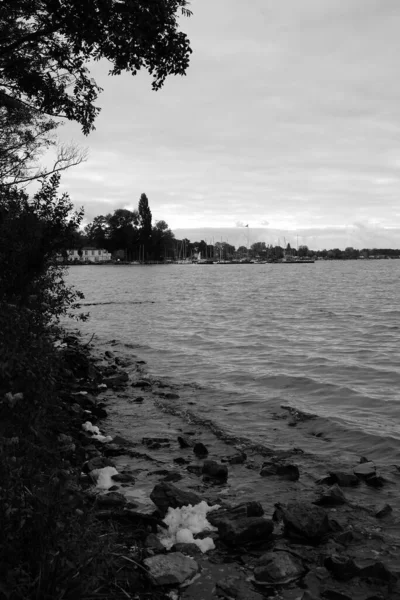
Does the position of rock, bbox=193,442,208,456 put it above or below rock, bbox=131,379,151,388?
above

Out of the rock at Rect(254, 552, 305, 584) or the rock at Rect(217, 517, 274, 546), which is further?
the rock at Rect(217, 517, 274, 546)

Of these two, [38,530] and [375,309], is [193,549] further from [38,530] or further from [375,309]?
[375,309]

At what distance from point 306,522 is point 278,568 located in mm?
915

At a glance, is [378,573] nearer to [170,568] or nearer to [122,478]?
[170,568]

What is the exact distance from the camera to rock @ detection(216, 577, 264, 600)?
4.93 meters

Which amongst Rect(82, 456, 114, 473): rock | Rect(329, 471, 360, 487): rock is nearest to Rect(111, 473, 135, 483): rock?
Rect(82, 456, 114, 473): rock

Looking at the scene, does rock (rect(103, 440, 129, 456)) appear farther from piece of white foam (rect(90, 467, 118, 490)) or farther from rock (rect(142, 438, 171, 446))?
piece of white foam (rect(90, 467, 118, 490))

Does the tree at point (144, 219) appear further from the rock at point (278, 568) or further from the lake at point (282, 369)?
the rock at point (278, 568)

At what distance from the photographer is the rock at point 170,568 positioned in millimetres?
4961

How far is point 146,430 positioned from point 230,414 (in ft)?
7.61

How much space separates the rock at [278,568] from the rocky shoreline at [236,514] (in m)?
0.01

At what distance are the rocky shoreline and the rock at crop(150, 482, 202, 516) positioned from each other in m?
0.01

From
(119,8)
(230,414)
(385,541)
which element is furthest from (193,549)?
(119,8)

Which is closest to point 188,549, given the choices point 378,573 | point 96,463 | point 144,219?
point 378,573
